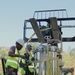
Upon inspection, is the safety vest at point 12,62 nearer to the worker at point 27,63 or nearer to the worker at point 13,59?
the worker at point 13,59

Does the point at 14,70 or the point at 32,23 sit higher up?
the point at 32,23

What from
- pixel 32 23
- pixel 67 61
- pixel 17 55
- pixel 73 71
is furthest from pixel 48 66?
pixel 67 61

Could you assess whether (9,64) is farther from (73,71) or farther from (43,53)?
(73,71)

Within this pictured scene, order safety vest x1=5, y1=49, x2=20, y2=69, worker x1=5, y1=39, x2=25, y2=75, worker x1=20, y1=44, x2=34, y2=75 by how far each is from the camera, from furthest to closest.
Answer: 1. worker x1=20, y1=44, x2=34, y2=75
2. safety vest x1=5, y1=49, x2=20, y2=69
3. worker x1=5, y1=39, x2=25, y2=75

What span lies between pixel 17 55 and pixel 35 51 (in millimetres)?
1024

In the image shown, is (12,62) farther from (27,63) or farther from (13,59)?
(27,63)

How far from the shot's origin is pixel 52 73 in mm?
7234

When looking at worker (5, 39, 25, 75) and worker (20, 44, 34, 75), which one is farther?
worker (20, 44, 34, 75)

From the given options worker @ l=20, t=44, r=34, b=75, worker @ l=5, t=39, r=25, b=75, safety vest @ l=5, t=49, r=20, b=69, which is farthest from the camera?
worker @ l=20, t=44, r=34, b=75

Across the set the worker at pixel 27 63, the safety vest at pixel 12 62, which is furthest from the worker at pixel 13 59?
the worker at pixel 27 63

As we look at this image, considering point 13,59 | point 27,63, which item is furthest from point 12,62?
point 27,63

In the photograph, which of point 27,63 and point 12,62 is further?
point 27,63

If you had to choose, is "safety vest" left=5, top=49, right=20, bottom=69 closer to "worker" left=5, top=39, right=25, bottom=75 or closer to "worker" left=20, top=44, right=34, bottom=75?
"worker" left=5, top=39, right=25, bottom=75

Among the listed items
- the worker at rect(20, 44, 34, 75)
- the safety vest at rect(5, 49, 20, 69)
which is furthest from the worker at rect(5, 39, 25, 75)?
the worker at rect(20, 44, 34, 75)
